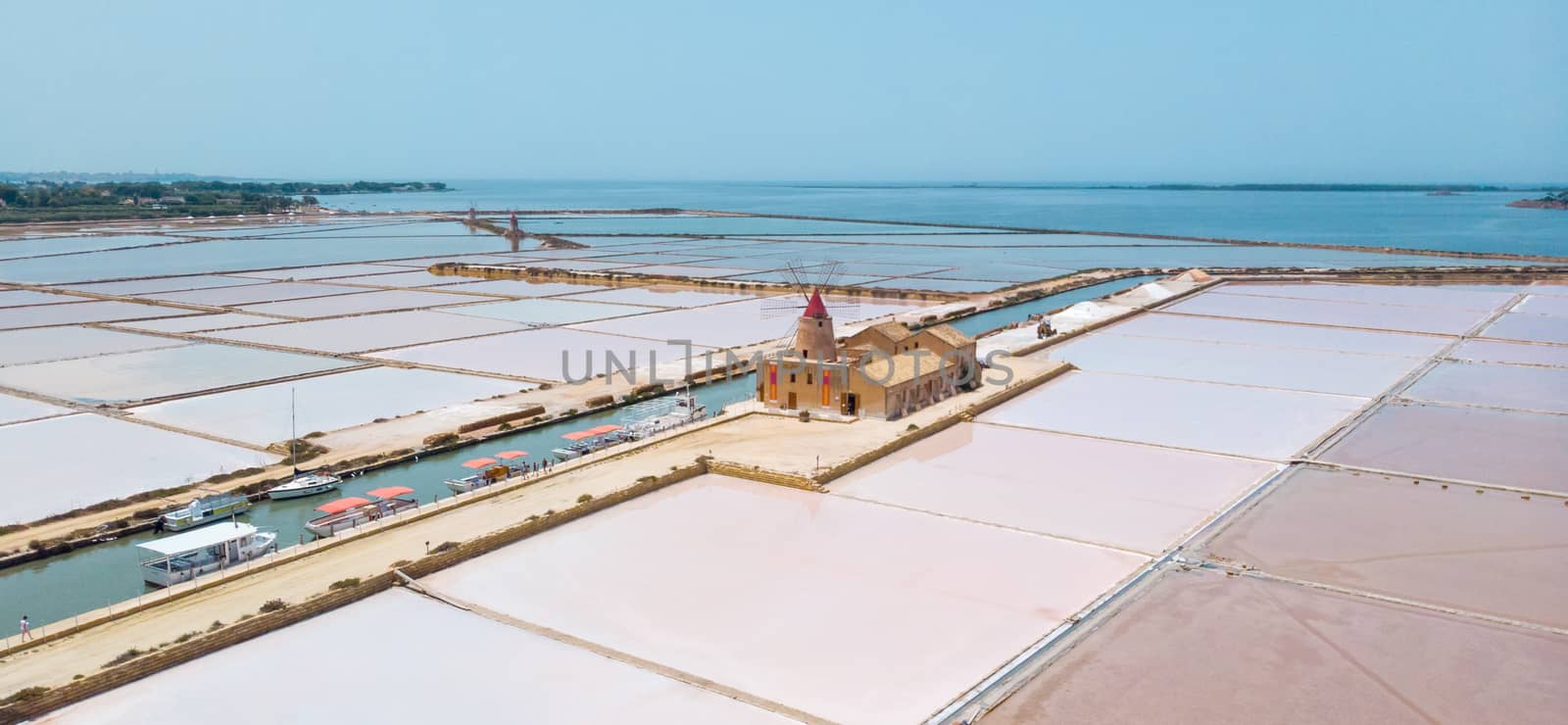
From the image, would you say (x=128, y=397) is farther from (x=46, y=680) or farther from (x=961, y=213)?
(x=961, y=213)

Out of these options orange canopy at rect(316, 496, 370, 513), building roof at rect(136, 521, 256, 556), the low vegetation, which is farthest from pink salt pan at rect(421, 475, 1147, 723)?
the low vegetation

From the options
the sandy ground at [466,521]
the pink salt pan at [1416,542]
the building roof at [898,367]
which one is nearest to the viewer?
the sandy ground at [466,521]

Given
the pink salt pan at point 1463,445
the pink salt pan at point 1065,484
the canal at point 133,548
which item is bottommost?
the canal at point 133,548

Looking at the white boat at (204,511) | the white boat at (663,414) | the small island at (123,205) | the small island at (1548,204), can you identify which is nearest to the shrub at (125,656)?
the white boat at (204,511)

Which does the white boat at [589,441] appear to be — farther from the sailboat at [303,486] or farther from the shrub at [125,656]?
the shrub at [125,656]

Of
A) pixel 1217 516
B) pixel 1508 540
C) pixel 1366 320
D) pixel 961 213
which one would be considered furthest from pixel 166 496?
pixel 961 213

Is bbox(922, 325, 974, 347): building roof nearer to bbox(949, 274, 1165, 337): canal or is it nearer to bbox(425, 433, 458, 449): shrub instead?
bbox(949, 274, 1165, 337): canal
